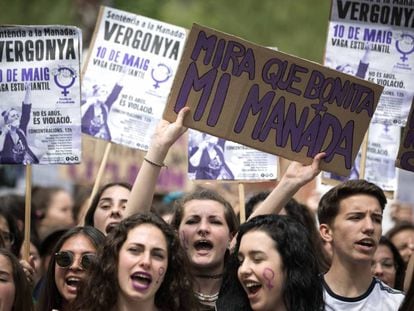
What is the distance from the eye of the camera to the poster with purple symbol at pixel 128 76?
10789 mm

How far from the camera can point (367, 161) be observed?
35.3ft

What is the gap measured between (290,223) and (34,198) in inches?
188

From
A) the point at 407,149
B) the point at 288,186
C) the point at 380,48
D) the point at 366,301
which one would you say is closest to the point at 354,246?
the point at 366,301

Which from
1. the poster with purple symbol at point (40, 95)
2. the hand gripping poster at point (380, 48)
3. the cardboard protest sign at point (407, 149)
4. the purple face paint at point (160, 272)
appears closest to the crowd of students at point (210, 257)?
the purple face paint at point (160, 272)

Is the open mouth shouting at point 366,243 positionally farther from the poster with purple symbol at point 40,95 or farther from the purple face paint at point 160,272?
the poster with purple symbol at point 40,95

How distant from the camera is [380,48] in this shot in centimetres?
1050

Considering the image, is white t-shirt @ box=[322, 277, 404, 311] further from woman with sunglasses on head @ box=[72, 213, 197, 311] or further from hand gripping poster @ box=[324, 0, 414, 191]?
hand gripping poster @ box=[324, 0, 414, 191]

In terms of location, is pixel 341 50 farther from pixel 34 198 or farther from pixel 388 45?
pixel 34 198

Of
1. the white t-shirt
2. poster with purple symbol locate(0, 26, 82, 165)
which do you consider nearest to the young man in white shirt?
the white t-shirt

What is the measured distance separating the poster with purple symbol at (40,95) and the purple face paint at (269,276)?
2.08m

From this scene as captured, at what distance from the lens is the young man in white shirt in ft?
28.6

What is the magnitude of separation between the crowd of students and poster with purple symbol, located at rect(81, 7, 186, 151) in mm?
683

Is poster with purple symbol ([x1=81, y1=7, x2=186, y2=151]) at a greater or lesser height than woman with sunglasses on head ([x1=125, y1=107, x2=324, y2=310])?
greater

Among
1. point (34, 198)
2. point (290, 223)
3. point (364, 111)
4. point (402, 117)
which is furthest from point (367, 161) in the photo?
Answer: point (34, 198)
